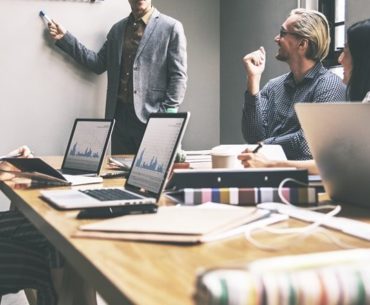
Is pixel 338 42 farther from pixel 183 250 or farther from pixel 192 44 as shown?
pixel 183 250

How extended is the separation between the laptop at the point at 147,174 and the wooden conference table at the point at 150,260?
0.19m

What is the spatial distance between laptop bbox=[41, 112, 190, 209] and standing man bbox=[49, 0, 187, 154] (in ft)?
5.80

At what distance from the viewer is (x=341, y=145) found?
1.04 meters

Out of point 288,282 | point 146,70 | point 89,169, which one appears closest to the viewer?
point 288,282

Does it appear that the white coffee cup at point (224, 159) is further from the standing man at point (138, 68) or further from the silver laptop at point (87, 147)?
the standing man at point (138, 68)

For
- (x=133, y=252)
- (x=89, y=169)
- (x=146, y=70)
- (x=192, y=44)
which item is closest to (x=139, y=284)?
(x=133, y=252)

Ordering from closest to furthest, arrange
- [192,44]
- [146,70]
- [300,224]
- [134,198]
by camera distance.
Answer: [300,224] < [134,198] < [146,70] < [192,44]

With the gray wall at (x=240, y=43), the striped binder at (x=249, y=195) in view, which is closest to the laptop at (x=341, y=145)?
the striped binder at (x=249, y=195)

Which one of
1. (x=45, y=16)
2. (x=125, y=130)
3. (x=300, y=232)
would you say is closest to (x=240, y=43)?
(x=125, y=130)

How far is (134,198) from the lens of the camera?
1.12 metres

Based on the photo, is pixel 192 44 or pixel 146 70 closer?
pixel 146 70

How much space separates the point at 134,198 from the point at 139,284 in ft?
1.82

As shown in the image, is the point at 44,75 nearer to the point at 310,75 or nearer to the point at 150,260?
the point at 310,75

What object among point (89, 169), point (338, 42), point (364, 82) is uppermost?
point (338, 42)
